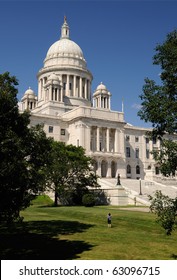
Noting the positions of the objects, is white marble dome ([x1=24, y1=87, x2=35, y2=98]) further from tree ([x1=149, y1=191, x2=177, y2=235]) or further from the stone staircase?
tree ([x1=149, y1=191, x2=177, y2=235])

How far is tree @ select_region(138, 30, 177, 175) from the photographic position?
56.3 feet

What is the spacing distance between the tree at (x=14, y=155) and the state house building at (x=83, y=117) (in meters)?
56.9

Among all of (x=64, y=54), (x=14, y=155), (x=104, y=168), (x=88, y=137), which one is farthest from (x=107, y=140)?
(x=14, y=155)

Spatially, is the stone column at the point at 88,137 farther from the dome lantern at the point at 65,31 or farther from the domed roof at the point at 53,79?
the dome lantern at the point at 65,31

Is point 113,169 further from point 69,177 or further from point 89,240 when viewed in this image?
point 89,240

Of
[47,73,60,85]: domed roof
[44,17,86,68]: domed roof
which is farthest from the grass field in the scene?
[44,17,86,68]: domed roof

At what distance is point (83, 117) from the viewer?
8919 centimetres

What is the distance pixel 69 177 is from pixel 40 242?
3325 centimetres

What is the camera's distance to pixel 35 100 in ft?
385

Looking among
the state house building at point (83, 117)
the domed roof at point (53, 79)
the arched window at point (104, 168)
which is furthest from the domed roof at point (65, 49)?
the arched window at point (104, 168)

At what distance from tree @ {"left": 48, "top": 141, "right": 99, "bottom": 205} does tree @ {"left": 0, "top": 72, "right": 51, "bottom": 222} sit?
98.2 ft

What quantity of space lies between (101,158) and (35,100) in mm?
39287
